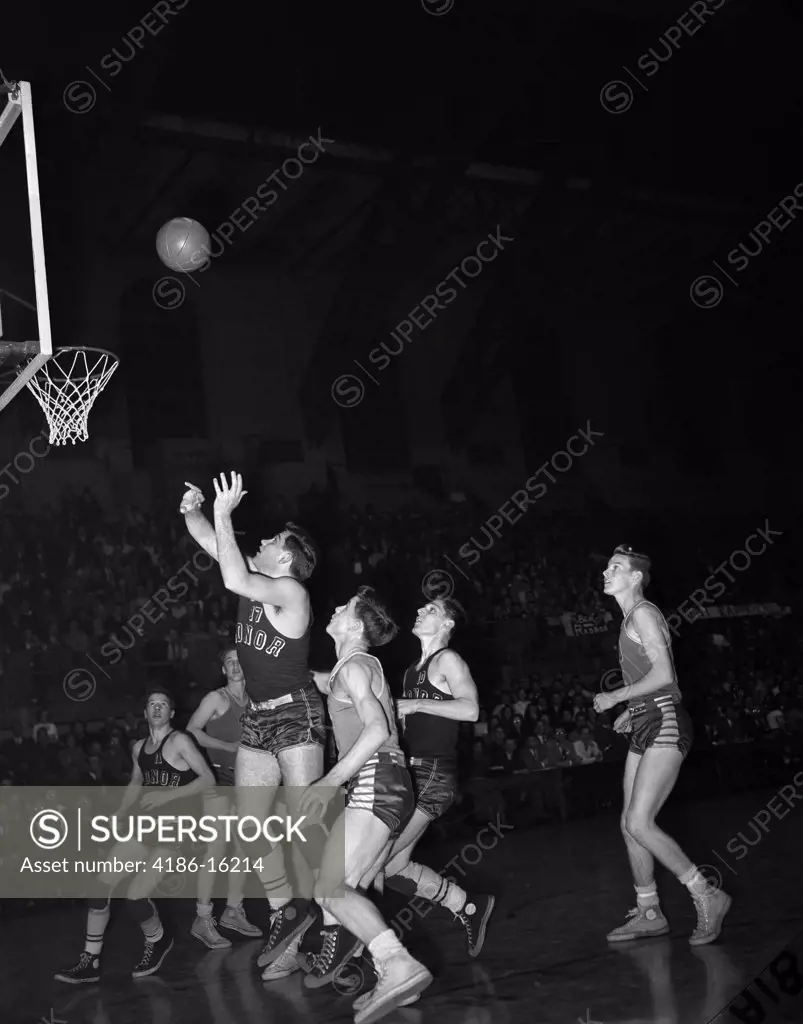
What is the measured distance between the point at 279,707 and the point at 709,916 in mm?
2412

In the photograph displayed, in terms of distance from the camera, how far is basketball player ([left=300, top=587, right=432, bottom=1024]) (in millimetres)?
4309

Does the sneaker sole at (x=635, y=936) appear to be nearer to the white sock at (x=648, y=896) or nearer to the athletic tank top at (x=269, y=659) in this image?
the white sock at (x=648, y=896)

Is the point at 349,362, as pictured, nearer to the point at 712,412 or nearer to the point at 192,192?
the point at 192,192

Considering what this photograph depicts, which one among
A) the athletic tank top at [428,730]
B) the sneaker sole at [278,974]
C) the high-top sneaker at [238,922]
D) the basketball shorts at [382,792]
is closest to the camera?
the basketball shorts at [382,792]

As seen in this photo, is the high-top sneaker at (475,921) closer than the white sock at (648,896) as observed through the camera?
Yes

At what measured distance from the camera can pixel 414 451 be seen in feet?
49.7

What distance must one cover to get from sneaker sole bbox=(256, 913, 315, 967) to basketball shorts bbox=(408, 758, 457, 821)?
2.52 feet

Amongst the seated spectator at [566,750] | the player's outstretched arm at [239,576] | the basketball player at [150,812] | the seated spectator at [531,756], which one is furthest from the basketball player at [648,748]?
the seated spectator at [566,750]

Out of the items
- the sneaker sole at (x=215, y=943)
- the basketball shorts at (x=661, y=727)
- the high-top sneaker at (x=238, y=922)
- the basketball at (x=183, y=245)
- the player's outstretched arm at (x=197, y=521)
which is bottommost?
the sneaker sole at (x=215, y=943)

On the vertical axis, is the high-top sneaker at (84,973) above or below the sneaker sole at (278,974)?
above

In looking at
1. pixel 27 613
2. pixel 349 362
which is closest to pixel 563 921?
pixel 27 613

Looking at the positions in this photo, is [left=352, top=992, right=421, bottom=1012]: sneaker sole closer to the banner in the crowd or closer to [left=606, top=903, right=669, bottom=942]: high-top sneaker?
[left=606, top=903, right=669, bottom=942]: high-top sneaker

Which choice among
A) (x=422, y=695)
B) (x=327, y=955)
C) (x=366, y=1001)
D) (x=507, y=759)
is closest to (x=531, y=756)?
(x=507, y=759)

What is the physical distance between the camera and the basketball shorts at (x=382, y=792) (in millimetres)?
4551
